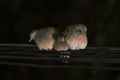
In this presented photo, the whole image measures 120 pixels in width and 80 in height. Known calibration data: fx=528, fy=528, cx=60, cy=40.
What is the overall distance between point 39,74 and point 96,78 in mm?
384

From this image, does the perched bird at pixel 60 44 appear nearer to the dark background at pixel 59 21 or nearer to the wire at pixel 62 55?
the wire at pixel 62 55

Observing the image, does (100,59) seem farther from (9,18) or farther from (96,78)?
(9,18)

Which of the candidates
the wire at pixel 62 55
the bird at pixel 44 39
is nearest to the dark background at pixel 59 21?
the bird at pixel 44 39

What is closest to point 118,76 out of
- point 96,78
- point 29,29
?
point 96,78

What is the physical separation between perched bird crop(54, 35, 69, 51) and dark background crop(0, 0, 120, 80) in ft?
3.59

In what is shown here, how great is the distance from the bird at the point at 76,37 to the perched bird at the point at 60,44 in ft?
0.04

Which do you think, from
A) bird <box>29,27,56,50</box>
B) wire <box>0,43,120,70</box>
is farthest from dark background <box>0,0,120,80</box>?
wire <box>0,43,120,70</box>

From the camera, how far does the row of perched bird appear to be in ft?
5.70

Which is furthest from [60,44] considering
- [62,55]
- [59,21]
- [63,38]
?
[59,21]

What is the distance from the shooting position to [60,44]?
177cm

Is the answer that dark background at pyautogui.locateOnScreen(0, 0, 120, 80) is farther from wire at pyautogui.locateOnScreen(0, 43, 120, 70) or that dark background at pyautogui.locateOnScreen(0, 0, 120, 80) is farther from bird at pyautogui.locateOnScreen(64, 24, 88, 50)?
wire at pyautogui.locateOnScreen(0, 43, 120, 70)

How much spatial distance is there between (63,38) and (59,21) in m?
1.48

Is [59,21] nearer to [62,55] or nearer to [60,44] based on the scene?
[60,44]

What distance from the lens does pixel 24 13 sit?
3344 millimetres
